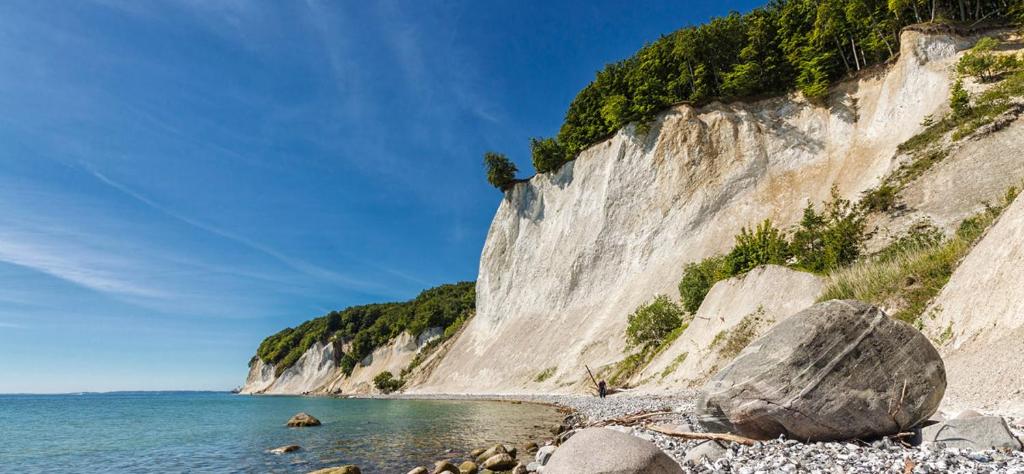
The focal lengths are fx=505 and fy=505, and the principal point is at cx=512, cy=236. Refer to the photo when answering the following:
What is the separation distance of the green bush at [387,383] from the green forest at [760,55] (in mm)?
43835

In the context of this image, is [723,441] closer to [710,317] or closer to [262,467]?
[262,467]

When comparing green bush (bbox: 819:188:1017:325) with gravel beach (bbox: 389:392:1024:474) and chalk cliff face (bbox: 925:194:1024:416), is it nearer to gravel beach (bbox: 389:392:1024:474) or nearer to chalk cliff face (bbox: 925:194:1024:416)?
chalk cliff face (bbox: 925:194:1024:416)

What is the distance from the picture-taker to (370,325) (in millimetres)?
109375

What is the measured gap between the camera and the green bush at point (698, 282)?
3538cm

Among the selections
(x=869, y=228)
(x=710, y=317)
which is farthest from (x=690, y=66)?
(x=710, y=317)

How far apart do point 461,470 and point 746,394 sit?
7.81 metres

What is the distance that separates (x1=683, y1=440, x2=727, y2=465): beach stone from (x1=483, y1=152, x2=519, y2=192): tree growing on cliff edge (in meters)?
56.5

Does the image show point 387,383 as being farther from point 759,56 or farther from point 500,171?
point 759,56

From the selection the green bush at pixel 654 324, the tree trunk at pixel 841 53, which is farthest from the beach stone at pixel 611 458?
the tree trunk at pixel 841 53

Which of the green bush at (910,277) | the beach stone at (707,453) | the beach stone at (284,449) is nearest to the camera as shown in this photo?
the beach stone at (707,453)

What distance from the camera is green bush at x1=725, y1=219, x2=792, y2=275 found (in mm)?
29650

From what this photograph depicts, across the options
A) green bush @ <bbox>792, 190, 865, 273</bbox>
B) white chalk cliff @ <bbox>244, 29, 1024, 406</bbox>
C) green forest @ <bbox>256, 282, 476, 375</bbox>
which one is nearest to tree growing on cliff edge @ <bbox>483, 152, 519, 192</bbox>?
white chalk cliff @ <bbox>244, 29, 1024, 406</bbox>

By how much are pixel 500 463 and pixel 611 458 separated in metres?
8.09

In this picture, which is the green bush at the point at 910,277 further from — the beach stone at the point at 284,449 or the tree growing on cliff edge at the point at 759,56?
the tree growing on cliff edge at the point at 759,56
